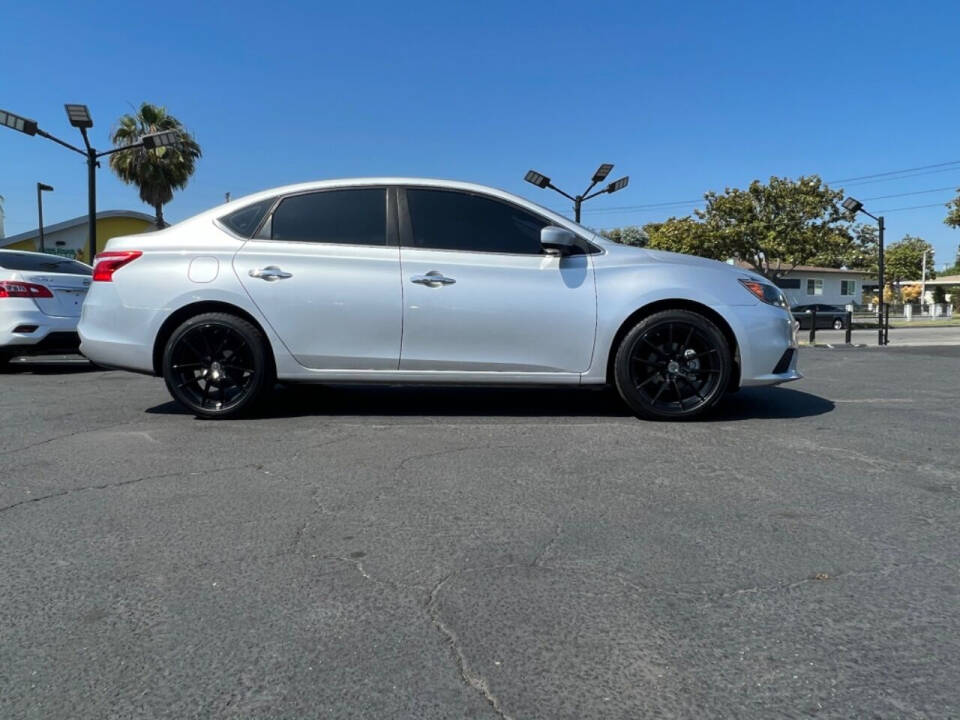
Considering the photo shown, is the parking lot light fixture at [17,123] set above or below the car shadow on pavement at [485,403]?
above

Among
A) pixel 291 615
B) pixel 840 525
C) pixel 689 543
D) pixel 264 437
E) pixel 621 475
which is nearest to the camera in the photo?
pixel 291 615

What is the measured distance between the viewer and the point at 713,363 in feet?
16.1

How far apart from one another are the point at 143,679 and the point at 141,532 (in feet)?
3.65

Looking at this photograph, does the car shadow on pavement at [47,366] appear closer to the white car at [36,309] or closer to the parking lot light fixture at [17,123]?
the white car at [36,309]

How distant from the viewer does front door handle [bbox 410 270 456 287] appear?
16.0 ft

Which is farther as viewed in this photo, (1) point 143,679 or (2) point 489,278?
(2) point 489,278

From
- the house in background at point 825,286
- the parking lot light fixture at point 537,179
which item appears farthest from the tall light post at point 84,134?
the house in background at point 825,286

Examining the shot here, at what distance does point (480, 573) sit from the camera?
2.46 m

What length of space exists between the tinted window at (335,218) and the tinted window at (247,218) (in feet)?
0.31

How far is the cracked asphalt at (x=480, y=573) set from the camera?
1.80 m

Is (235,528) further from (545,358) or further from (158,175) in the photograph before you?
(158,175)

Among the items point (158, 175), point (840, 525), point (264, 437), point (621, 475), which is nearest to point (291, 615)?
point (621, 475)

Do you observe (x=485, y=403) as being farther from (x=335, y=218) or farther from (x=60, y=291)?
(x=60, y=291)

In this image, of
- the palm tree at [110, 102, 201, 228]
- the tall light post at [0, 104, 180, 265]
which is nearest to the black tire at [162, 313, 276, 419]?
the tall light post at [0, 104, 180, 265]
